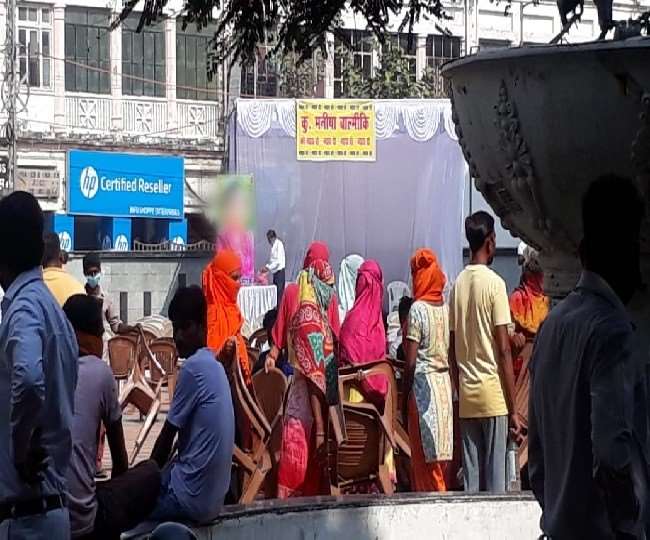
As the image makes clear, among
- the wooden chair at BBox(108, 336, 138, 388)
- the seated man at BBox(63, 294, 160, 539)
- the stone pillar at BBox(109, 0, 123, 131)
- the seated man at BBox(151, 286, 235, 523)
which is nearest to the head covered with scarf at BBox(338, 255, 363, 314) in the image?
the wooden chair at BBox(108, 336, 138, 388)

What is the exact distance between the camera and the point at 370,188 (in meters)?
25.1

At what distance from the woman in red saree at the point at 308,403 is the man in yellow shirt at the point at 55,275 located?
4.21ft

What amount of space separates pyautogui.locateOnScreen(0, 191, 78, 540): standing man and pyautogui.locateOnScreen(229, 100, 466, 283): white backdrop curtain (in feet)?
61.9

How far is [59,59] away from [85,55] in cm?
96

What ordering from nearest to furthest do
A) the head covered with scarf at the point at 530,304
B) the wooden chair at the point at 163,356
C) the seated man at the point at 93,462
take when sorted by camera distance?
the seated man at the point at 93,462 → the head covered with scarf at the point at 530,304 → the wooden chair at the point at 163,356

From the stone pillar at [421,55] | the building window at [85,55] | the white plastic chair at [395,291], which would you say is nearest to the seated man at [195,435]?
the white plastic chair at [395,291]

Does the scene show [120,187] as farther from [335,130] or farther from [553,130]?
[553,130]

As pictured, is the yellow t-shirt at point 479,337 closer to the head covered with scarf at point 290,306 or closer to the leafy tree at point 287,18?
the head covered with scarf at point 290,306

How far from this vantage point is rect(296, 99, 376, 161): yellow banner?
77.6 feet

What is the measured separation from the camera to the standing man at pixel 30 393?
169 inches

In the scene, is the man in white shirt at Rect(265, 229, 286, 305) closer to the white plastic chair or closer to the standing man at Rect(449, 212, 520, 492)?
the white plastic chair

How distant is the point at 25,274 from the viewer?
4.53 metres

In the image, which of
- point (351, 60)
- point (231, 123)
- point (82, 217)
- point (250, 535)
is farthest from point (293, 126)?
point (250, 535)

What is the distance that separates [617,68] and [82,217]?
3196 centimetres
